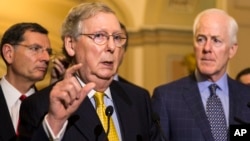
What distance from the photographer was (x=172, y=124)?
2506 mm

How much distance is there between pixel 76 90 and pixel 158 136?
60 centimetres

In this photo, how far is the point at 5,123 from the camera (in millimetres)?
2576

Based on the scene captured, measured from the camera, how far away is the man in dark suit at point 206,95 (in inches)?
98.3

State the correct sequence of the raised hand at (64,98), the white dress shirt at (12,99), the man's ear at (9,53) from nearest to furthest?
the raised hand at (64,98) < the white dress shirt at (12,99) < the man's ear at (9,53)

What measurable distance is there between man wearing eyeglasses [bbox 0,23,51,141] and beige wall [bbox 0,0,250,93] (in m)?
4.17

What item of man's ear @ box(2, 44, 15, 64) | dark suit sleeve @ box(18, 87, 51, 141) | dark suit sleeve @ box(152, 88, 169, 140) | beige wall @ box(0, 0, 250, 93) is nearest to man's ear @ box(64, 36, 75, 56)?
dark suit sleeve @ box(18, 87, 51, 141)

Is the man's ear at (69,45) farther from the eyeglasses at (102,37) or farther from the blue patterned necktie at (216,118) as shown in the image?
the blue patterned necktie at (216,118)

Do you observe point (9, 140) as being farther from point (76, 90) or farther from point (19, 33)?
→ point (76, 90)

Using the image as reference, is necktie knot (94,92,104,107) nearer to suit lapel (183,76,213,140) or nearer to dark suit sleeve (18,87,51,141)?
dark suit sleeve (18,87,51,141)

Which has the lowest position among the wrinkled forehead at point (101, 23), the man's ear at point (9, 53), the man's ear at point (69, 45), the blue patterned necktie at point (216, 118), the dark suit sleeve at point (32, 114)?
the blue patterned necktie at point (216, 118)

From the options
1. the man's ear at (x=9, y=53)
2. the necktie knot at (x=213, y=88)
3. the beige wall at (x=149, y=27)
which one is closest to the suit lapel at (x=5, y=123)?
the man's ear at (x=9, y=53)

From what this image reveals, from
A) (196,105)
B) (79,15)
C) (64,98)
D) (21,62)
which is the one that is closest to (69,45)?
(79,15)

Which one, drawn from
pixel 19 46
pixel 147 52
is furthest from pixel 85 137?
pixel 147 52

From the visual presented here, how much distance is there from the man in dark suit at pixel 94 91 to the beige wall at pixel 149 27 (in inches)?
197
